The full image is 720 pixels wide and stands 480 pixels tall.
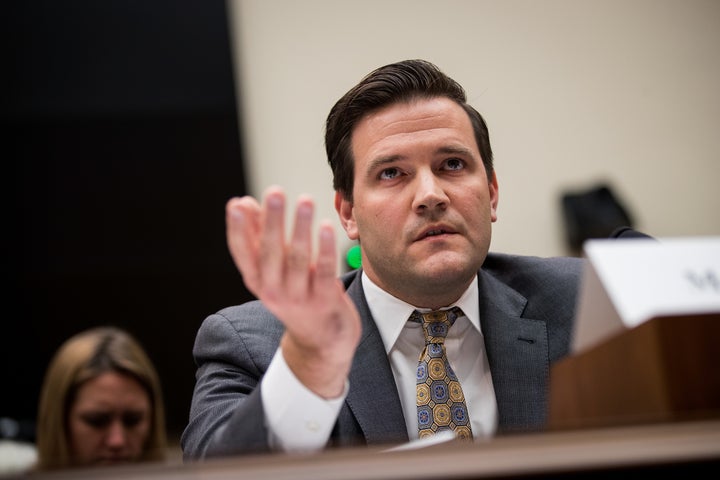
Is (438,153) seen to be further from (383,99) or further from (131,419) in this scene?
(131,419)

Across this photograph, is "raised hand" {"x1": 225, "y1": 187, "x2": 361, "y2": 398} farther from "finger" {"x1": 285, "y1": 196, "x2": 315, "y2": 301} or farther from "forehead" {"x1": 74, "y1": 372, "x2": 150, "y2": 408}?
"forehead" {"x1": 74, "y1": 372, "x2": 150, "y2": 408}

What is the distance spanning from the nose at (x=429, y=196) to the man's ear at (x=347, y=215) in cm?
25

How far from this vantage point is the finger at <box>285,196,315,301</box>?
→ 0.80m

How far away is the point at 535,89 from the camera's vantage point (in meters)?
3.39

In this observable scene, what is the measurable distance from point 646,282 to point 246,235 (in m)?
0.39

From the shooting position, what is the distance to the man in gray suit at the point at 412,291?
129cm

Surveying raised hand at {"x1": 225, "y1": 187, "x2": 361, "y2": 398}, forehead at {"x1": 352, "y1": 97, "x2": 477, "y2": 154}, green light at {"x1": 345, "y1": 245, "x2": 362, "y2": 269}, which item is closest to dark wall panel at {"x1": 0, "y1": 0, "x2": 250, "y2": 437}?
green light at {"x1": 345, "y1": 245, "x2": 362, "y2": 269}

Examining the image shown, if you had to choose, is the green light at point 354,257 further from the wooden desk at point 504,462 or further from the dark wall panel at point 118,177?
the wooden desk at point 504,462

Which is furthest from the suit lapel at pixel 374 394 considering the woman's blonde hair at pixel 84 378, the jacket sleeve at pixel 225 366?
the woman's blonde hair at pixel 84 378

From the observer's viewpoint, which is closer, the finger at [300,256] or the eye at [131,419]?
the finger at [300,256]

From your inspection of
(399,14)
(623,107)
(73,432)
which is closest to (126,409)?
(73,432)

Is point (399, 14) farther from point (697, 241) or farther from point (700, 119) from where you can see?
point (697, 241)

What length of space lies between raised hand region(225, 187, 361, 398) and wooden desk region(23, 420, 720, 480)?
0.84 feet

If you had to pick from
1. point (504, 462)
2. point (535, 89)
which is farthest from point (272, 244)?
point (535, 89)
